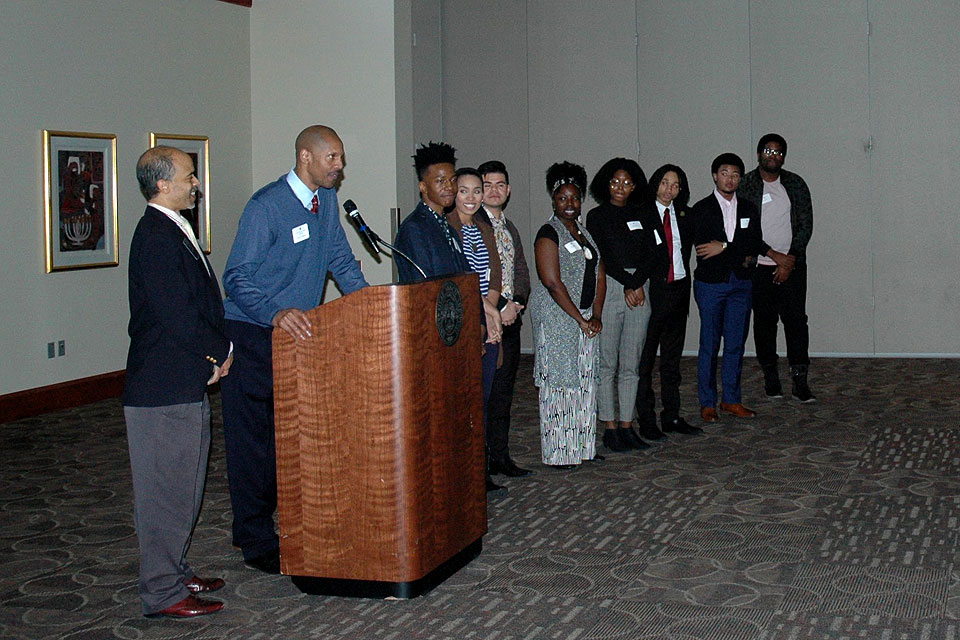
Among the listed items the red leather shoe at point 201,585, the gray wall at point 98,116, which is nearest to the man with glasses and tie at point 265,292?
the red leather shoe at point 201,585

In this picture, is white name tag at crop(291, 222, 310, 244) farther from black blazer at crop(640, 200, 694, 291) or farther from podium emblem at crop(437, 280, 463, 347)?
black blazer at crop(640, 200, 694, 291)

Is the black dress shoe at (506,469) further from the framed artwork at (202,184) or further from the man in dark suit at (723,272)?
the framed artwork at (202,184)

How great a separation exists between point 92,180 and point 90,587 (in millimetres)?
5244

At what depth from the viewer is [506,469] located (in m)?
6.09

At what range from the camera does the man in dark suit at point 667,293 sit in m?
6.73

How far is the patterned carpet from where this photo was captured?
12.5 ft

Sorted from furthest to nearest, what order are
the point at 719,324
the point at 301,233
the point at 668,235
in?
the point at 719,324 → the point at 668,235 → the point at 301,233

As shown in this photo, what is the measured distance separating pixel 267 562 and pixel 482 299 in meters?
1.68

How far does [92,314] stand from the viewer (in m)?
8.85

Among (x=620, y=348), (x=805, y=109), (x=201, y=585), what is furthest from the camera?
(x=805, y=109)

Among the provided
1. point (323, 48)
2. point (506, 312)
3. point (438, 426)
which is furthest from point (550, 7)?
point (438, 426)

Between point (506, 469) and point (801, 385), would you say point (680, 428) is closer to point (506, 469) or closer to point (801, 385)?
point (506, 469)

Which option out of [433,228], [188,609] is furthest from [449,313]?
[188,609]

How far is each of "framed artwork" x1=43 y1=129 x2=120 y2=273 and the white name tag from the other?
15.5 ft
